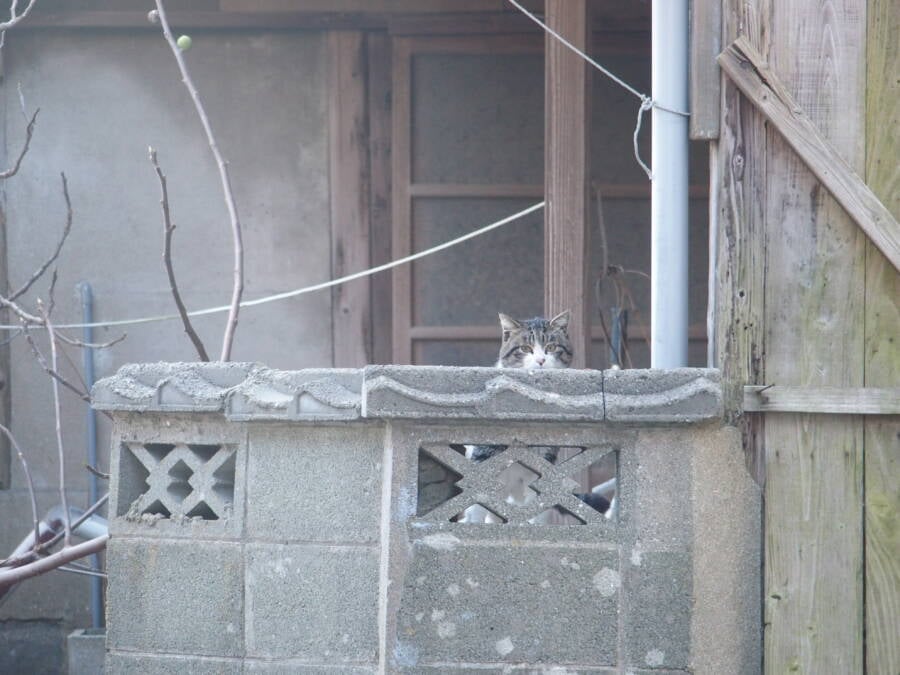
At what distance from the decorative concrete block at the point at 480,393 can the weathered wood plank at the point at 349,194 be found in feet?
10.5

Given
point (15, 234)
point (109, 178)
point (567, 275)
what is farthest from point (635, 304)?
point (15, 234)

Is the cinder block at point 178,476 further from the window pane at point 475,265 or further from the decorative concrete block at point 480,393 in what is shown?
the window pane at point 475,265

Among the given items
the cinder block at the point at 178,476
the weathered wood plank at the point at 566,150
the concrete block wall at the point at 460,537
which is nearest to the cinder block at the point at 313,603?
the concrete block wall at the point at 460,537

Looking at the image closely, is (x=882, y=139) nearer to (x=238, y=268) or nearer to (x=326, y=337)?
(x=238, y=268)

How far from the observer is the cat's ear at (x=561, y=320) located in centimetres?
456

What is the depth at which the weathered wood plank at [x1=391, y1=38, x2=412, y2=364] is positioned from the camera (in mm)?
6008

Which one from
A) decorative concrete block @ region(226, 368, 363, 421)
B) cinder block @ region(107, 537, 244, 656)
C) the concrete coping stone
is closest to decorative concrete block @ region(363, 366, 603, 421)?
the concrete coping stone

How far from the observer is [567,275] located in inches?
180

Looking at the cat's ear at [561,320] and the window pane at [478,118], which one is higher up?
the window pane at [478,118]

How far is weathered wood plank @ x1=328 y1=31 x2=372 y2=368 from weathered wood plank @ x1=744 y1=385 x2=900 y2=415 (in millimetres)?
3400

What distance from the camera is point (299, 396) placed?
10.3ft

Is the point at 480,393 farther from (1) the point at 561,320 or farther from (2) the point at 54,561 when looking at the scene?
(1) the point at 561,320

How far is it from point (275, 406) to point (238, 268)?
63 centimetres

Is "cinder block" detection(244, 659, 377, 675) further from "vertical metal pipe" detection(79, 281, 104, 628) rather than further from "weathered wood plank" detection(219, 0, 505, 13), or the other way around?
"weathered wood plank" detection(219, 0, 505, 13)
